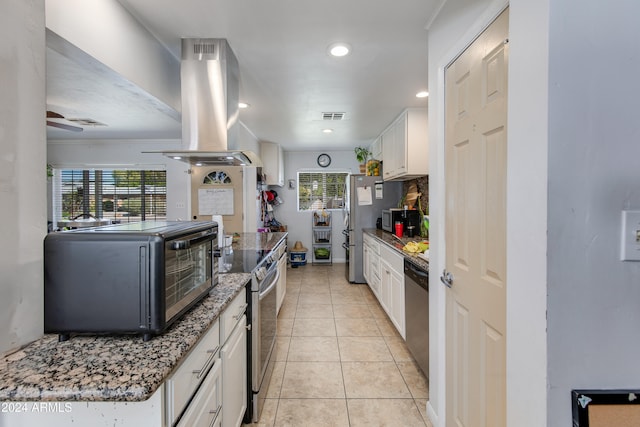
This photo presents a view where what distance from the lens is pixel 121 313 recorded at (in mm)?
896

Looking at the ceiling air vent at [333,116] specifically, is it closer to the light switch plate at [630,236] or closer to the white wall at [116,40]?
the white wall at [116,40]

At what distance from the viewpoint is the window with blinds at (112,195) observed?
4.84 m

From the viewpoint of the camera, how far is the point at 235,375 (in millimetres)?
1455

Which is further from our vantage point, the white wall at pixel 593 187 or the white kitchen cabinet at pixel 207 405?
the white kitchen cabinet at pixel 207 405

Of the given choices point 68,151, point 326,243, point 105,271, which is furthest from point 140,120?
point 326,243

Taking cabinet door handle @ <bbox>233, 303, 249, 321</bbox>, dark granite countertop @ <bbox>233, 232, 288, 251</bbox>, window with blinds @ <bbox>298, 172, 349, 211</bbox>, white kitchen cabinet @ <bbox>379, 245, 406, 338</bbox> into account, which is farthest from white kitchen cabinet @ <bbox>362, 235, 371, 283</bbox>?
cabinet door handle @ <bbox>233, 303, 249, 321</bbox>

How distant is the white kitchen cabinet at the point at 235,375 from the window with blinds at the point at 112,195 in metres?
4.00

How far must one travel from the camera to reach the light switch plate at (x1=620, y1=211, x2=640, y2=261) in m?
0.73

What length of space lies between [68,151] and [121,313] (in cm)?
522

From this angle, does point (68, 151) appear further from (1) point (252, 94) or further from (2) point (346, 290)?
(2) point (346, 290)

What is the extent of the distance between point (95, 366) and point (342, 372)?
1.85 metres

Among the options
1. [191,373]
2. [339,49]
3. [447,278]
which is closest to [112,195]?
[339,49]

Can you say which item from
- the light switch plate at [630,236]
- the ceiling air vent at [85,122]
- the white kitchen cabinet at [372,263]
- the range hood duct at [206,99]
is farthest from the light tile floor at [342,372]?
the ceiling air vent at [85,122]

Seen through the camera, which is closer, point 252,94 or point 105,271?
point 105,271
